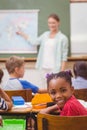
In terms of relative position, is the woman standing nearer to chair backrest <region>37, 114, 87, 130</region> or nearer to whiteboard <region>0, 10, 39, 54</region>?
whiteboard <region>0, 10, 39, 54</region>

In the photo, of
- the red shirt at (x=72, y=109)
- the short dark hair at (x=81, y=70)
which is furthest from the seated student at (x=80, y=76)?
the red shirt at (x=72, y=109)

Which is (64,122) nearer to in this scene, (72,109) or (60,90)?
(72,109)

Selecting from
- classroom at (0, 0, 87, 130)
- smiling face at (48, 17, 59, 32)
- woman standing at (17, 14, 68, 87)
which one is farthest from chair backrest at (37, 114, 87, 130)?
smiling face at (48, 17, 59, 32)

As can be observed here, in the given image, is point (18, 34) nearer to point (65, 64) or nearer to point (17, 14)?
point (17, 14)

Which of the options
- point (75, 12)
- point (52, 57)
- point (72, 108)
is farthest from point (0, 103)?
point (75, 12)

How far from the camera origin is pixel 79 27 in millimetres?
5641

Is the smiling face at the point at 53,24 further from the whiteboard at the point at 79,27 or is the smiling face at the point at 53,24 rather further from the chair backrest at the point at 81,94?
the chair backrest at the point at 81,94

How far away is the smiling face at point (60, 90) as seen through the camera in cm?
214

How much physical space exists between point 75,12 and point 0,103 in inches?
128

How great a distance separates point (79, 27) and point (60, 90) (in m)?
3.58

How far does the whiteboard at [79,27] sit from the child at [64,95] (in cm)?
336

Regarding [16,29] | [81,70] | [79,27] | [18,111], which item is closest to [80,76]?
[81,70]

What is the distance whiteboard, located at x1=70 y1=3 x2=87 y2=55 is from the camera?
5617 millimetres

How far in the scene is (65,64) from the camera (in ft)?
18.4
